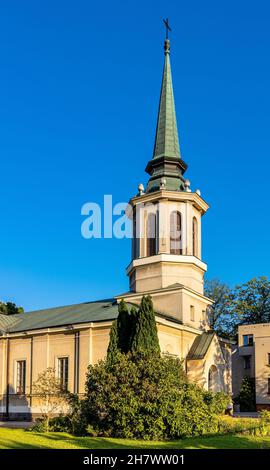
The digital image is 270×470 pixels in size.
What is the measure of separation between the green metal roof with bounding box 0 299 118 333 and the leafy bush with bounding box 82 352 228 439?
10523 mm

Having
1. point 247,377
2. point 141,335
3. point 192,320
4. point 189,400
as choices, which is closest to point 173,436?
point 189,400

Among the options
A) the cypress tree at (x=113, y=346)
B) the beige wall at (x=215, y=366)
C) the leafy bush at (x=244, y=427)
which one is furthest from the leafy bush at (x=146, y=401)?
the beige wall at (x=215, y=366)

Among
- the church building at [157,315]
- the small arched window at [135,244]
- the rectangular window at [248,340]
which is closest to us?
the church building at [157,315]

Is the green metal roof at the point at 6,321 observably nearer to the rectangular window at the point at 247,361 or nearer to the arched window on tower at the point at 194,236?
the arched window on tower at the point at 194,236

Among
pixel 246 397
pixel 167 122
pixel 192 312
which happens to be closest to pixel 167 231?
pixel 192 312

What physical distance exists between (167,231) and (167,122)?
974cm

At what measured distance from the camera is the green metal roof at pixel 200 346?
120 feet

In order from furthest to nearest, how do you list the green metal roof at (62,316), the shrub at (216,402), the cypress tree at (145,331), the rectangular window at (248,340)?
the rectangular window at (248,340), the green metal roof at (62,316), the cypress tree at (145,331), the shrub at (216,402)

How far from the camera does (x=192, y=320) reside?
129 feet

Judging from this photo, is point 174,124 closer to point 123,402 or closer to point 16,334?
point 16,334

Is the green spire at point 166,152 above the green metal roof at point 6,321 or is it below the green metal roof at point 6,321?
above

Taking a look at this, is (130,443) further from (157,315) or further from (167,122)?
(167,122)

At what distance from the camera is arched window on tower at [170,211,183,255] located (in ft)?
132

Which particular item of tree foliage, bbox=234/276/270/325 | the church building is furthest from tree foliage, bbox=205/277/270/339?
the church building
